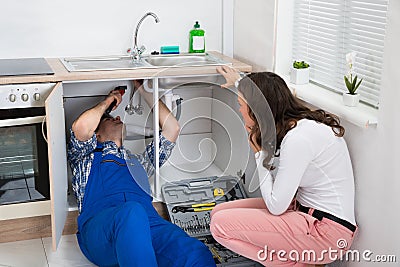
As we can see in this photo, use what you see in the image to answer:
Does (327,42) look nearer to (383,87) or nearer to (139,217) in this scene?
(383,87)

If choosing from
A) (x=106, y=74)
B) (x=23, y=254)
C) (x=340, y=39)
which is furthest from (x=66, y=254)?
(x=340, y=39)

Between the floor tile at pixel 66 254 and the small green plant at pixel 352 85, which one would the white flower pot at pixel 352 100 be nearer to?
the small green plant at pixel 352 85

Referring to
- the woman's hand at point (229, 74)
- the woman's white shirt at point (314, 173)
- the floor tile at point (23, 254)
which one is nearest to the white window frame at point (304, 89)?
the woman's white shirt at point (314, 173)

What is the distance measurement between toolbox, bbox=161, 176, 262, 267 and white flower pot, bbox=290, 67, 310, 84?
63 centimetres

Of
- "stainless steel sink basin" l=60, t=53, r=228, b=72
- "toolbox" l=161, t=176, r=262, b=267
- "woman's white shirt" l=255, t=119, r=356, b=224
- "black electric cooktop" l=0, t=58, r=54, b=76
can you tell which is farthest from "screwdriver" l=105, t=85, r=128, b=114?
"woman's white shirt" l=255, t=119, r=356, b=224

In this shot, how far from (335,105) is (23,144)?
4.61ft

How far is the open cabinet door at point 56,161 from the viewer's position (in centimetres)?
247

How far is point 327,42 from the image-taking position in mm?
2611

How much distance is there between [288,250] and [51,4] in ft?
5.81

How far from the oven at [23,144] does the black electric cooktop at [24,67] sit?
0.08 metres

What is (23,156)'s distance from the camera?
2.74 metres

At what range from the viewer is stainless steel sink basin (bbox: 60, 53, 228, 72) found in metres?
2.93

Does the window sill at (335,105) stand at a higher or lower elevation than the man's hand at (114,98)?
higher

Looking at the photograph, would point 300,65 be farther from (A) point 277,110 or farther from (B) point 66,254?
(B) point 66,254
